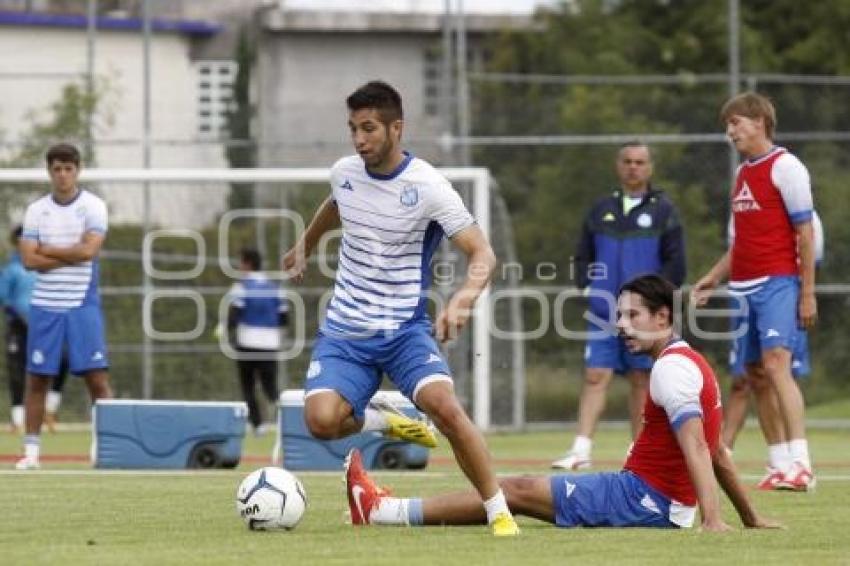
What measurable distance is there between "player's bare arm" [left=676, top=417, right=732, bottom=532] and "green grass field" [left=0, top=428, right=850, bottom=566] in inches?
3.4

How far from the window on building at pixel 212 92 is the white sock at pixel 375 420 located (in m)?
16.8

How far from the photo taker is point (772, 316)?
1309 centimetres

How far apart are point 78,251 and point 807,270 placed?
17.8 ft

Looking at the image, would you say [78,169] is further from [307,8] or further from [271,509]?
[307,8]

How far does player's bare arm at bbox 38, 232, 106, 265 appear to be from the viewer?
15672 mm

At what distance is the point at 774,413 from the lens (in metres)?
13.6

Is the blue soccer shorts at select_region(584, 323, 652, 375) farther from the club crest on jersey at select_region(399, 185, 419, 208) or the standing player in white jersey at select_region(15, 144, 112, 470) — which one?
the club crest on jersey at select_region(399, 185, 419, 208)

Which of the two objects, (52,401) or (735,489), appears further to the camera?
(52,401)

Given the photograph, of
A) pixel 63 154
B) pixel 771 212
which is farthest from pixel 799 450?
pixel 63 154

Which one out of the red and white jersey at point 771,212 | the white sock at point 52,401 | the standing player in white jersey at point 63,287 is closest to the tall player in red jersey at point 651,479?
the red and white jersey at point 771,212

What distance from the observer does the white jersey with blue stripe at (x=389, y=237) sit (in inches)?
403

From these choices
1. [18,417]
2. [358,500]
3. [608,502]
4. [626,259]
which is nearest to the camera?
[608,502]

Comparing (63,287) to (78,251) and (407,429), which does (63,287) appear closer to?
(78,251)

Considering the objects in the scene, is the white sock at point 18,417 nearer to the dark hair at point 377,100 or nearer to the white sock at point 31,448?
the white sock at point 31,448
